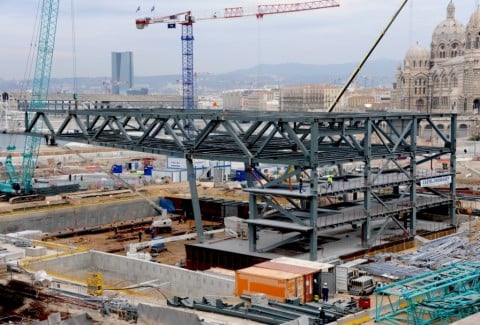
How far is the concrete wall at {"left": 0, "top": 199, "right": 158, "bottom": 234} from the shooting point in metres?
49.8

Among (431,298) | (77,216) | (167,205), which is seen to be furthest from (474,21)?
(431,298)

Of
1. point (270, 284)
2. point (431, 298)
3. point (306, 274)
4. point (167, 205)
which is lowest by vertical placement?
point (167, 205)

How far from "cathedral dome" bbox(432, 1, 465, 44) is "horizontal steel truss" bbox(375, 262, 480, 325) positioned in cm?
11701

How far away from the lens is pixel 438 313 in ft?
75.6

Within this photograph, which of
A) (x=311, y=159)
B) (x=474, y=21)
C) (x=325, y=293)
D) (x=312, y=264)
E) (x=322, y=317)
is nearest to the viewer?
(x=322, y=317)

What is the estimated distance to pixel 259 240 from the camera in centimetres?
3672

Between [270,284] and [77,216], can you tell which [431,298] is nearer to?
[270,284]

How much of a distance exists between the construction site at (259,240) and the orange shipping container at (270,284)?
0.18 ft

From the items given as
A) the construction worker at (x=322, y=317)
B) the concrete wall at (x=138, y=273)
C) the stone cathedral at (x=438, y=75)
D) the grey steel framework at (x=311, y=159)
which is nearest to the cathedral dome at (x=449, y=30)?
the stone cathedral at (x=438, y=75)

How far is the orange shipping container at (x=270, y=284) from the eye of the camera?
25906 millimetres

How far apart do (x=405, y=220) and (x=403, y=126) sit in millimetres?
4767

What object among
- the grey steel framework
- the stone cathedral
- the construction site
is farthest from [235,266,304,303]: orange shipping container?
the stone cathedral

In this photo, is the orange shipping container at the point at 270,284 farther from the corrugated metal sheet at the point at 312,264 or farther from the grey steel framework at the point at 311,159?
the grey steel framework at the point at 311,159

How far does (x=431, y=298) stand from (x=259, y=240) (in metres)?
13.9
